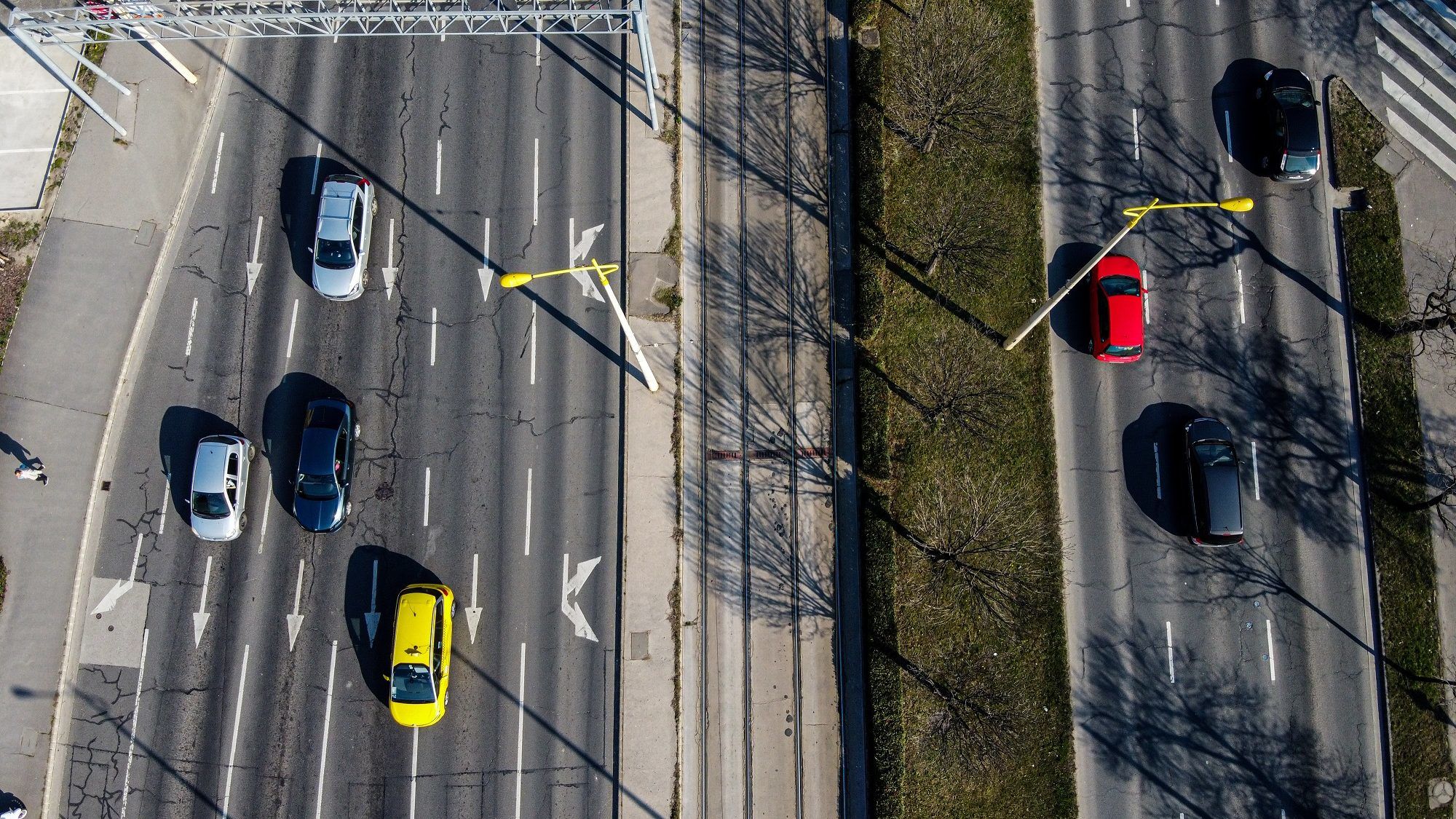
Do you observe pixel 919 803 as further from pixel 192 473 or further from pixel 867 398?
pixel 192 473

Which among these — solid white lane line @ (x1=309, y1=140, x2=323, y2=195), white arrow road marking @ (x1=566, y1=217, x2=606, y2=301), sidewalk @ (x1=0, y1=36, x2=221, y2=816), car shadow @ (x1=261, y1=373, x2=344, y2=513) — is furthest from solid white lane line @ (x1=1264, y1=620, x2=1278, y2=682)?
sidewalk @ (x1=0, y1=36, x2=221, y2=816)

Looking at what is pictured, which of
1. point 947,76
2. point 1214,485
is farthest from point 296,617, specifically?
point 1214,485

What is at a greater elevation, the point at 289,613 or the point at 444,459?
the point at 444,459

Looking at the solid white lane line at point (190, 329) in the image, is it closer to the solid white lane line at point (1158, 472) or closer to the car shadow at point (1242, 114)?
the solid white lane line at point (1158, 472)

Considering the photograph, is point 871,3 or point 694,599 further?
point 871,3

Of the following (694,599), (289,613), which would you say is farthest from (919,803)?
(289,613)

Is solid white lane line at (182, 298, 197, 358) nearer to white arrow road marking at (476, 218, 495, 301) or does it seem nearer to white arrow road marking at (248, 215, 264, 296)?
white arrow road marking at (248, 215, 264, 296)

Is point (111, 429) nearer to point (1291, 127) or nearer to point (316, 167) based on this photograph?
point (316, 167)
